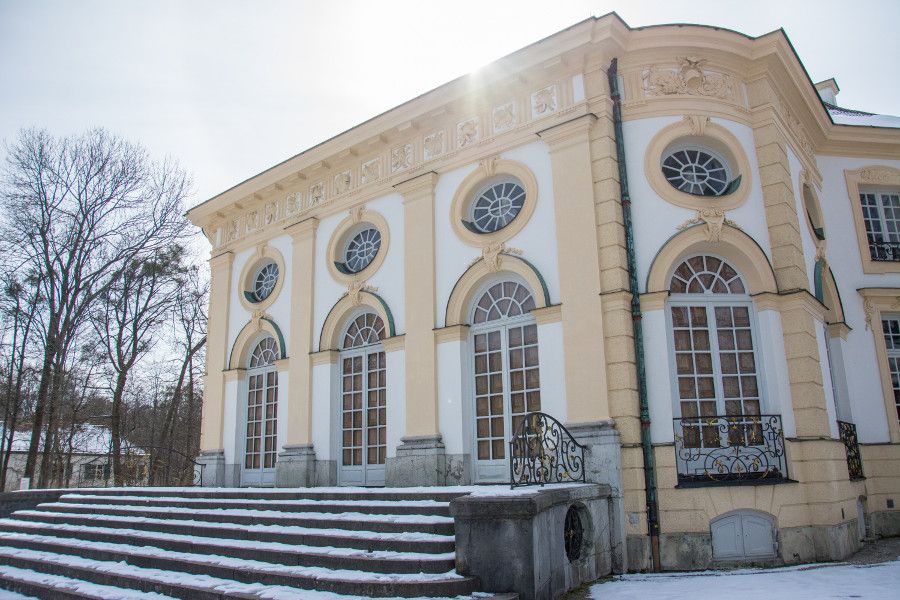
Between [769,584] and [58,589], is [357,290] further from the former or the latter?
[769,584]

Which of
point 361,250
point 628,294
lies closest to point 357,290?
point 361,250

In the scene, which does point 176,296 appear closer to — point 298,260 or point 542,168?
point 298,260

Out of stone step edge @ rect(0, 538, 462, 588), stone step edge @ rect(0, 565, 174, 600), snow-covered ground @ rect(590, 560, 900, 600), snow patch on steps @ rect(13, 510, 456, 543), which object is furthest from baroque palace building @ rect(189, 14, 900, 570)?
stone step edge @ rect(0, 565, 174, 600)

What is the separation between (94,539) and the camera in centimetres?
903

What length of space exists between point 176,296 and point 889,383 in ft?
62.9

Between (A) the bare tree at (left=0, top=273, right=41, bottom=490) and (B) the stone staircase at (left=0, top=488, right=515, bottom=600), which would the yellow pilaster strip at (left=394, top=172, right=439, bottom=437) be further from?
(A) the bare tree at (left=0, top=273, right=41, bottom=490)

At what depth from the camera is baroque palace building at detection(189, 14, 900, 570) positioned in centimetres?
819

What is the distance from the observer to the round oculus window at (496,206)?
9977 mm

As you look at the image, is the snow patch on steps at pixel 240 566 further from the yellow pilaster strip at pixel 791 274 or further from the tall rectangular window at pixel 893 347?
the tall rectangular window at pixel 893 347

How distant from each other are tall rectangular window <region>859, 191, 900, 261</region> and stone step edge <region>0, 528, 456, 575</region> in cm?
996

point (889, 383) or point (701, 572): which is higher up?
point (889, 383)

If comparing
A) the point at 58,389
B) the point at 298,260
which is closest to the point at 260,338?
the point at 298,260

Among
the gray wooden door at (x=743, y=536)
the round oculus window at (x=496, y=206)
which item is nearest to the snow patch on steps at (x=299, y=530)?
the gray wooden door at (x=743, y=536)

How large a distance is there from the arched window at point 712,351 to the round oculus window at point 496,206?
8.15 feet
